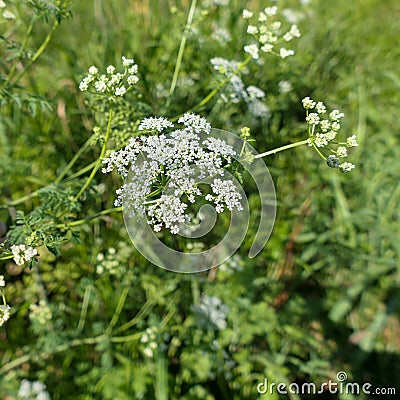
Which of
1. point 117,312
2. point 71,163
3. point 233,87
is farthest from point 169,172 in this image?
point 117,312

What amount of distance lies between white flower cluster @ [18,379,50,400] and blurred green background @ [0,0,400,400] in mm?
63

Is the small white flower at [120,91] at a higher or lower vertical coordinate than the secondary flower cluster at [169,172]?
higher

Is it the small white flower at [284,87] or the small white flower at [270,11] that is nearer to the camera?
the small white flower at [270,11]

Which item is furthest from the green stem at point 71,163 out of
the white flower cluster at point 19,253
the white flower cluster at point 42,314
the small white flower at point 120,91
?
the white flower cluster at point 19,253

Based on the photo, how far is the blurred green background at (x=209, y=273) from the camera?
7.00ft

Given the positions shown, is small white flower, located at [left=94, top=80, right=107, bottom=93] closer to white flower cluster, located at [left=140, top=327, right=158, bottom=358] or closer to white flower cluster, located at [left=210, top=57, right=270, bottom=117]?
white flower cluster, located at [left=210, top=57, right=270, bottom=117]

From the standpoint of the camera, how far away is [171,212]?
1.26 meters

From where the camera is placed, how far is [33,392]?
1.98 meters

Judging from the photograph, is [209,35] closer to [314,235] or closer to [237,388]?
[314,235]

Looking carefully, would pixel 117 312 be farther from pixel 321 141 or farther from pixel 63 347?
pixel 321 141

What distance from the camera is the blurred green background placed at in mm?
2133

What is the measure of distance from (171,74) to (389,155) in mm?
1487

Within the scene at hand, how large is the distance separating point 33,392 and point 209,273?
Answer: 1024 mm

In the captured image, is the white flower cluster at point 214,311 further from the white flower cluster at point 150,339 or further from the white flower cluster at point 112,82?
the white flower cluster at point 112,82
